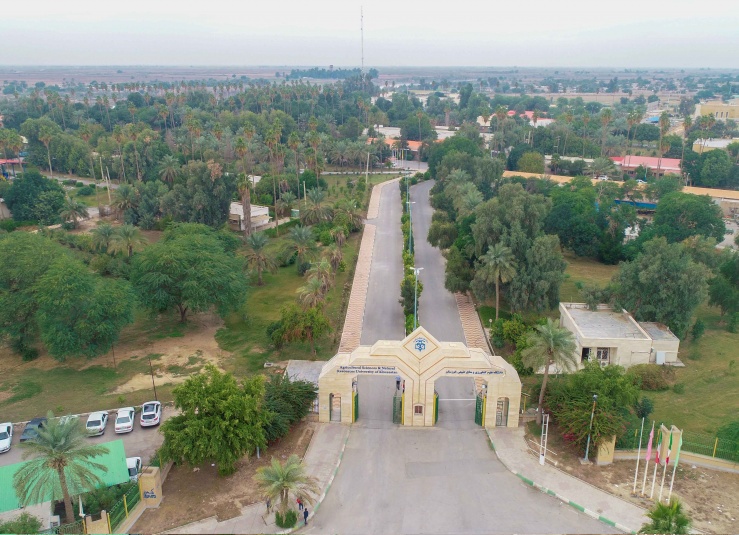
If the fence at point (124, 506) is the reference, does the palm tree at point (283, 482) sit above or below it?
above

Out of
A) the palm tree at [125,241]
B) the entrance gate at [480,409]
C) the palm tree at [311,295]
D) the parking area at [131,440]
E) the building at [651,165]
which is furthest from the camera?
the building at [651,165]

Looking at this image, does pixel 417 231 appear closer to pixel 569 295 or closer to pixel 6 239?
pixel 569 295

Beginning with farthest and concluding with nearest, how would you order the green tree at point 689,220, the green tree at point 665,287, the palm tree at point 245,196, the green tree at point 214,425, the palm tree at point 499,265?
the palm tree at point 245,196, the green tree at point 689,220, the palm tree at point 499,265, the green tree at point 665,287, the green tree at point 214,425

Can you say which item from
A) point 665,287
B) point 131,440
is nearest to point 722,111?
point 665,287

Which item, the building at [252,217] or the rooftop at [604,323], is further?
the building at [252,217]

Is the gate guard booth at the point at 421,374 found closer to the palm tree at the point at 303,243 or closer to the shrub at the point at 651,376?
the shrub at the point at 651,376

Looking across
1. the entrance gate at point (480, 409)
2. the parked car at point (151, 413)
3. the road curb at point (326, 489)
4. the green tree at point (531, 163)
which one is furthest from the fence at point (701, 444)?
the green tree at point (531, 163)

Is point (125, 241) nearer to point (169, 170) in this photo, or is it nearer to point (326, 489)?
point (169, 170)

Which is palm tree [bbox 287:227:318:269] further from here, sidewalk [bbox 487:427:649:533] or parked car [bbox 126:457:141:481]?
parked car [bbox 126:457:141:481]

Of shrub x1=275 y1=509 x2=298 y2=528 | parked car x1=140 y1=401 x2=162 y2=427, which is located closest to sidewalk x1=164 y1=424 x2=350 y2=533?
shrub x1=275 y1=509 x2=298 y2=528
